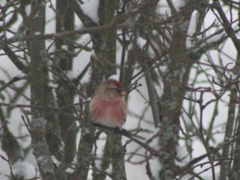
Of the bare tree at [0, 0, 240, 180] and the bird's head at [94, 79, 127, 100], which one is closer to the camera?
the bare tree at [0, 0, 240, 180]

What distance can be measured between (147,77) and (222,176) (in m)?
1.53

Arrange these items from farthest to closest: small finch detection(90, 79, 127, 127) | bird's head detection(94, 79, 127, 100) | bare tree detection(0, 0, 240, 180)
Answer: small finch detection(90, 79, 127, 127), bird's head detection(94, 79, 127, 100), bare tree detection(0, 0, 240, 180)

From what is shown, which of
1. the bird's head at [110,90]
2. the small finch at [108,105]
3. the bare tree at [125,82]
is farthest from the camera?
the small finch at [108,105]

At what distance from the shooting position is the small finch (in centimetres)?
363

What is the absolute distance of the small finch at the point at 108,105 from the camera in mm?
3635

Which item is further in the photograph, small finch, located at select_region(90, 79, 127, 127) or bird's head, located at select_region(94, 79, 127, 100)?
small finch, located at select_region(90, 79, 127, 127)

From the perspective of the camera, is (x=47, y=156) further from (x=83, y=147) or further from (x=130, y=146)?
(x=130, y=146)

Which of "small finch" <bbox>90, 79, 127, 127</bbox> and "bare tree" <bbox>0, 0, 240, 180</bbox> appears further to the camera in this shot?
"small finch" <bbox>90, 79, 127, 127</bbox>

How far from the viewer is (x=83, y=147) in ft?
12.6

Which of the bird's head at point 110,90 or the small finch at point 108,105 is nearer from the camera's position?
the bird's head at point 110,90

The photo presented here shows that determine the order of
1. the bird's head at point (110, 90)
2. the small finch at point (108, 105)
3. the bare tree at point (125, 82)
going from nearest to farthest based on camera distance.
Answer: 1. the bare tree at point (125, 82)
2. the bird's head at point (110, 90)
3. the small finch at point (108, 105)

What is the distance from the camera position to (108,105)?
12.3 feet

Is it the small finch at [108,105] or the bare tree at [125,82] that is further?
the small finch at [108,105]

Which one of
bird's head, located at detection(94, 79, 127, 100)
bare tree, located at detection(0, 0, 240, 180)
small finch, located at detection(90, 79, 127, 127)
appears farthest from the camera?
small finch, located at detection(90, 79, 127, 127)
